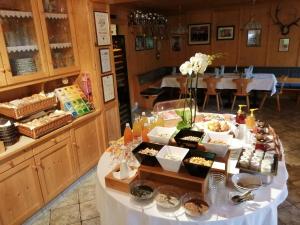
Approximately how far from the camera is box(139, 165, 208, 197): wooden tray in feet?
4.30

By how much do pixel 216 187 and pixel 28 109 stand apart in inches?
78.1

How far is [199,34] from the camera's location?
711 centimetres

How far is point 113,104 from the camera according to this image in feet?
11.4

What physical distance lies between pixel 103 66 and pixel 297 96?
5.31 m

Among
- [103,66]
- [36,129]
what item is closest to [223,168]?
[36,129]

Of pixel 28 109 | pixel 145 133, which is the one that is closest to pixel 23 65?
pixel 28 109

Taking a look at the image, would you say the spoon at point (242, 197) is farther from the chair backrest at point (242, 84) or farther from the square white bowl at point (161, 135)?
the chair backrest at point (242, 84)

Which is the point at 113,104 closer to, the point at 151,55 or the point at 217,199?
the point at 217,199

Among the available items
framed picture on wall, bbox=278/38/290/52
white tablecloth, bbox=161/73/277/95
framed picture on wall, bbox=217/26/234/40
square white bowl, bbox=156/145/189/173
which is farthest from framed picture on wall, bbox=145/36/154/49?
square white bowl, bbox=156/145/189/173

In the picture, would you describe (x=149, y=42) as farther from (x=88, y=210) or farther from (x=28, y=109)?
(x=88, y=210)

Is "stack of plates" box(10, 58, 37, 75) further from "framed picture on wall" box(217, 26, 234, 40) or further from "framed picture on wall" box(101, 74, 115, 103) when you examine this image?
"framed picture on wall" box(217, 26, 234, 40)

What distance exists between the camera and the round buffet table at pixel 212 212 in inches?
48.4

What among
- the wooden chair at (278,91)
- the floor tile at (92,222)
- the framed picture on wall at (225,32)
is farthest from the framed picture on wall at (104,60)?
the framed picture on wall at (225,32)

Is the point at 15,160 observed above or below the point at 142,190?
below
